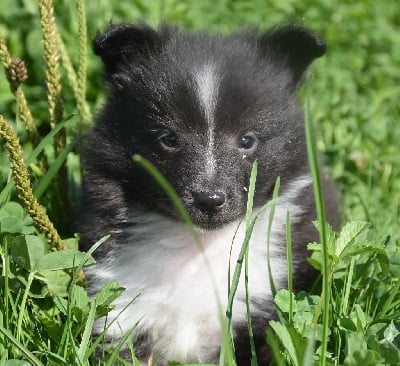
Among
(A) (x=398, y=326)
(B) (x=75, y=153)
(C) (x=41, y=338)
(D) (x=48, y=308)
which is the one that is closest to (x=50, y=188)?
(B) (x=75, y=153)

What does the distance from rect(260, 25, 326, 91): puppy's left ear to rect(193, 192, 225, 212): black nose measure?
95cm

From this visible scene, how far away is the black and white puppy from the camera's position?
12.3 ft

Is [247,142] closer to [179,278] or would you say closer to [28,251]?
[179,278]

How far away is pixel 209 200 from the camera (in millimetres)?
3490

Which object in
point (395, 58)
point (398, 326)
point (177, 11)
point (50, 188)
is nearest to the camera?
point (398, 326)

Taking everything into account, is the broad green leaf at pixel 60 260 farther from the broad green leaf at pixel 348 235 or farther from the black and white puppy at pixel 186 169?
the broad green leaf at pixel 348 235

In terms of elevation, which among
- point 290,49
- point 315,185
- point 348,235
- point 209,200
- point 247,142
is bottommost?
point 348,235

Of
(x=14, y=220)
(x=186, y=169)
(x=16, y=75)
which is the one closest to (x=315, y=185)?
(x=186, y=169)

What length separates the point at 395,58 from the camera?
7.65 metres

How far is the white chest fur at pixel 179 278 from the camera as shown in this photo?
389 centimetres

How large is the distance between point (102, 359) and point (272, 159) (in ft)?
4.06

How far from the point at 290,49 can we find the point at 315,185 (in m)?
1.56

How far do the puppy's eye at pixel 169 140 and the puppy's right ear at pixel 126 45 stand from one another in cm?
50

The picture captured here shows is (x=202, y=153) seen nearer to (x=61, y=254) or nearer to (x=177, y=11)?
(x=61, y=254)
